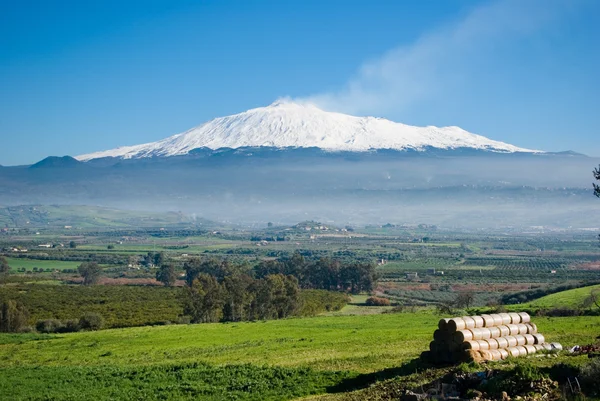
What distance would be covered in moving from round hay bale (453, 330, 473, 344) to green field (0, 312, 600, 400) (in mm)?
2613

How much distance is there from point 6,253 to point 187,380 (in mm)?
136702

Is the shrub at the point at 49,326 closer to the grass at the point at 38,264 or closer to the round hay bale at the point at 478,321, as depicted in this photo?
the round hay bale at the point at 478,321

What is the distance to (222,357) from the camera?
31.4 meters

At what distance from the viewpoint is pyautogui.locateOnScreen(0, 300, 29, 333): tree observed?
2085 inches

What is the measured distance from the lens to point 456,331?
21734 mm

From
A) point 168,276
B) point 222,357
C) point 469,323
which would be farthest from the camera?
point 168,276

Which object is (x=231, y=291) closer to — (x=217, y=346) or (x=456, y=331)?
(x=217, y=346)

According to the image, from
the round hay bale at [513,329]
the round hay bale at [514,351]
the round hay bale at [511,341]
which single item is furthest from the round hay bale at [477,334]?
the round hay bale at [513,329]

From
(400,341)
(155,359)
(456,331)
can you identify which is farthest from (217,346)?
(456,331)

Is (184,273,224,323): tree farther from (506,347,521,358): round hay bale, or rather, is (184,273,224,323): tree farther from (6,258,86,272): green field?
(6,258,86,272): green field

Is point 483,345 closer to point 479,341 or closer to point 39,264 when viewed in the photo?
point 479,341

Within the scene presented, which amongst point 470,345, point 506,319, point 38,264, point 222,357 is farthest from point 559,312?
point 38,264

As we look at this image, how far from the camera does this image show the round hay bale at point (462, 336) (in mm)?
21516

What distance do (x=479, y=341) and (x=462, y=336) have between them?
0.75 m
